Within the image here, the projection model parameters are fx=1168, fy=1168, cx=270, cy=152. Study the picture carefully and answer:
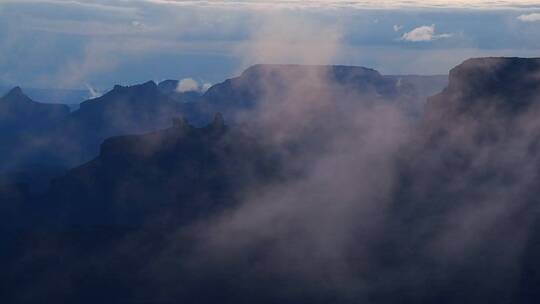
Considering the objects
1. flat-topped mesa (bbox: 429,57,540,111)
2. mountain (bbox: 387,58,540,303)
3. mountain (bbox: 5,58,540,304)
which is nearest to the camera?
mountain (bbox: 387,58,540,303)

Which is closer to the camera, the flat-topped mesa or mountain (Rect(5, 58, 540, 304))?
mountain (Rect(5, 58, 540, 304))

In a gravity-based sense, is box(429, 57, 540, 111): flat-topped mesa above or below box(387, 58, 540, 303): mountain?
above

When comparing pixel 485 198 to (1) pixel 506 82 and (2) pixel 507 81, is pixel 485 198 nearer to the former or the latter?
(1) pixel 506 82

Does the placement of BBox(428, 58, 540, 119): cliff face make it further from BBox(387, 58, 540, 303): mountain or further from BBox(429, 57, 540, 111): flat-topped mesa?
BBox(387, 58, 540, 303): mountain

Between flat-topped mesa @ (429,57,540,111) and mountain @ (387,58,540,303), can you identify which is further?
flat-topped mesa @ (429,57,540,111)

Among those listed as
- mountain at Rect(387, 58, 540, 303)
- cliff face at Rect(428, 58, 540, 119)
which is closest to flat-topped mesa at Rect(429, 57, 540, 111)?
cliff face at Rect(428, 58, 540, 119)

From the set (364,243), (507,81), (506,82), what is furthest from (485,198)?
(507,81)

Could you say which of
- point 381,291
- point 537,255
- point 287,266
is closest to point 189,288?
point 287,266

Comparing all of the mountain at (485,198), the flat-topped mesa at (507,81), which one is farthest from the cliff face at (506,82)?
the mountain at (485,198)

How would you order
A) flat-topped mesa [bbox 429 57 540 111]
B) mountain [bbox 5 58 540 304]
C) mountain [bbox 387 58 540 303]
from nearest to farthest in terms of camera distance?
mountain [bbox 387 58 540 303], mountain [bbox 5 58 540 304], flat-topped mesa [bbox 429 57 540 111]

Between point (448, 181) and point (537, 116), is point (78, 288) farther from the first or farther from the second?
point (537, 116)

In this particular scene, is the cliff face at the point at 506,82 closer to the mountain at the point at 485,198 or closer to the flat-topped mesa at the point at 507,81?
the flat-topped mesa at the point at 507,81
